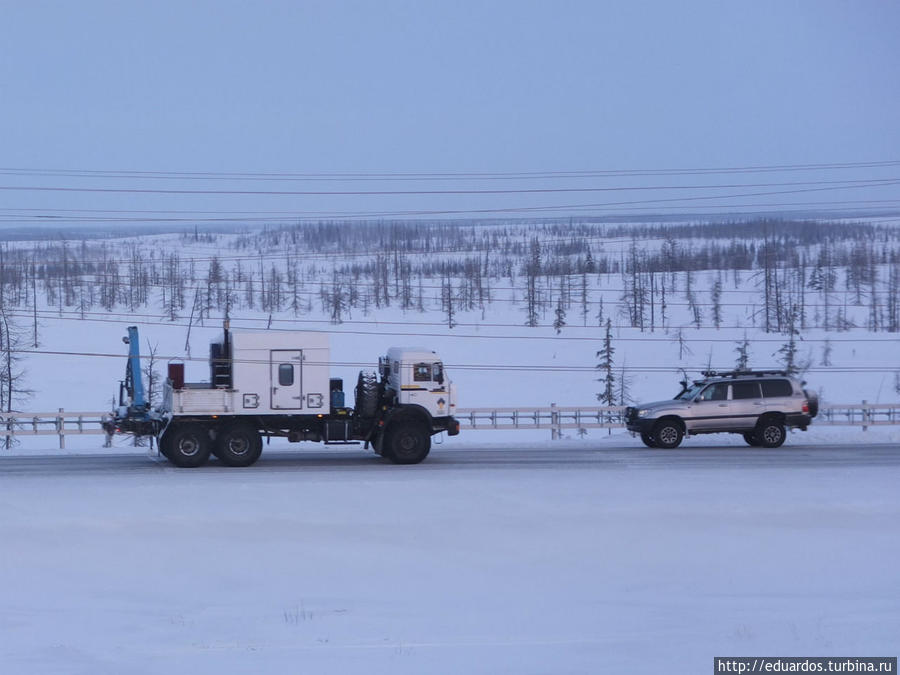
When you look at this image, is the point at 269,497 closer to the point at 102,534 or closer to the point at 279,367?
the point at 102,534

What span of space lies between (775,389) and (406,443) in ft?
35.5

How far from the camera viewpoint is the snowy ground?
9.15m

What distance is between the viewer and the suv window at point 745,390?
2723 cm

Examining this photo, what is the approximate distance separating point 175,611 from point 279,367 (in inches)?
504

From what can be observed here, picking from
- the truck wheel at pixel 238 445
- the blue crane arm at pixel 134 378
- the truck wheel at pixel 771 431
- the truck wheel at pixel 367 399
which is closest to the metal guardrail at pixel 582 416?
the truck wheel at pixel 367 399

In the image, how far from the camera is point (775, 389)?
2728cm

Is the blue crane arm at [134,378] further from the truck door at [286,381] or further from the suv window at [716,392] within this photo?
the suv window at [716,392]

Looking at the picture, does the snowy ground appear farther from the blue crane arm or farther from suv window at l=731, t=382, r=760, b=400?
suv window at l=731, t=382, r=760, b=400

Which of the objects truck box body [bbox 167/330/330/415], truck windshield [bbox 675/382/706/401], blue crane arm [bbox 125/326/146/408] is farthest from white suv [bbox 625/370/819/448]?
blue crane arm [bbox 125/326/146/408]

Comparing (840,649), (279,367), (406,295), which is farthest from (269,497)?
(406,295)

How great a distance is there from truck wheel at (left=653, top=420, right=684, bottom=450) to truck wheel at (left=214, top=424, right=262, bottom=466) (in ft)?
36.1

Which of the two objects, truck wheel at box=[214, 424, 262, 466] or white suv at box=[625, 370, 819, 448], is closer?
truck wheel at box=[214, 424, 262, 466]

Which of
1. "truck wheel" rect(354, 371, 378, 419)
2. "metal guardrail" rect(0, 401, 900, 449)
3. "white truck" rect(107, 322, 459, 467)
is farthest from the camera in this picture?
"metal guardrail" rect(0, 401, 900, 449)

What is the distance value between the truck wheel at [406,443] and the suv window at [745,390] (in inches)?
363
